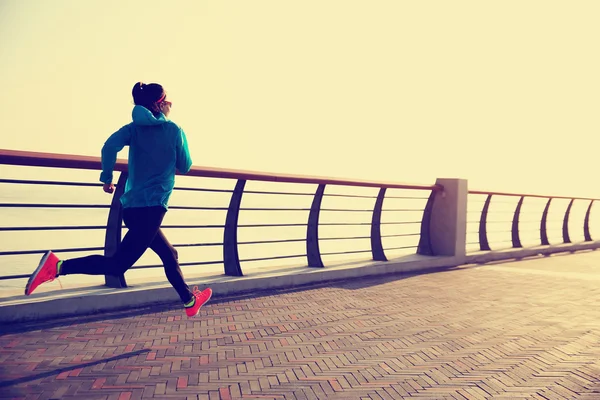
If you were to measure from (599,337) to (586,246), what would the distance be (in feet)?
37.5

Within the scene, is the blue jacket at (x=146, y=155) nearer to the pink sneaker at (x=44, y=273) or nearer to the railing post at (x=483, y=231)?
the pink sneaker at (x=44, y=273)

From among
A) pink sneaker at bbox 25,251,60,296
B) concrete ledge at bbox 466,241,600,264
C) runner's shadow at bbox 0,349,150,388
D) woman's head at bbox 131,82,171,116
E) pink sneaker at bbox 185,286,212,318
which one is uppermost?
woman's head at bbox 131,82,171,116

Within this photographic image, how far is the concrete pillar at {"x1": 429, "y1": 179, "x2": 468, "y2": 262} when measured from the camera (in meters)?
9.48

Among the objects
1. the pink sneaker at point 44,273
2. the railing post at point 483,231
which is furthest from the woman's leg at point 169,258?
the railing post at point 483,231

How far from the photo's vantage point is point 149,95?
4219 millimetres

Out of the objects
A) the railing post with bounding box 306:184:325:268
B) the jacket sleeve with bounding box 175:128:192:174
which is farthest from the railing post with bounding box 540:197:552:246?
the jacket sleeve with bounding box 175:128:192:174

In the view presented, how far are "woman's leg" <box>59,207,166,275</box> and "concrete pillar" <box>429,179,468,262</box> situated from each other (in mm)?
6524

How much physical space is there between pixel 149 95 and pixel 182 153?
0.52 meters

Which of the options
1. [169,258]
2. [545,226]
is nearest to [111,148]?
[169,258]

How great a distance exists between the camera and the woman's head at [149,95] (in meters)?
4.22

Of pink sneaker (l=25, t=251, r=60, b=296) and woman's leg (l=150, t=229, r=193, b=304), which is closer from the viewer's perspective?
pink sneaker (l=25, t=251, r=60, b=296)

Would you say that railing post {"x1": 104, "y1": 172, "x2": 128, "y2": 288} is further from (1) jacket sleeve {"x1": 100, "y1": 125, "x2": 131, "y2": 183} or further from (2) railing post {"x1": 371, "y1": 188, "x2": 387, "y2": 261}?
(2) railing post {"x1": 371, "y1": 188, "x2": 387, "y2": 261}

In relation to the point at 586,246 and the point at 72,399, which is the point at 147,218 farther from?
the point at 586,246

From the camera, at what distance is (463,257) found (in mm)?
10055
